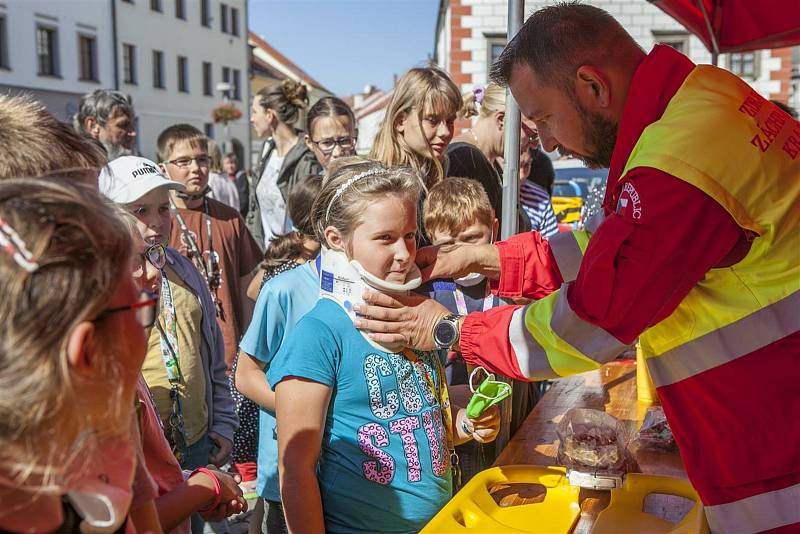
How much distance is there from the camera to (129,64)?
31219mm

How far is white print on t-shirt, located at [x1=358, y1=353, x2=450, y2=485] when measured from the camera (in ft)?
6.54

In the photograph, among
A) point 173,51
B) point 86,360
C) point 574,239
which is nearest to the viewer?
point 86,360

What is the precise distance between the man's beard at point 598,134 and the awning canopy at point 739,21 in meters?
2.18

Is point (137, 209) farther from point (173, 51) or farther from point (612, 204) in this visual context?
point (173, 51)

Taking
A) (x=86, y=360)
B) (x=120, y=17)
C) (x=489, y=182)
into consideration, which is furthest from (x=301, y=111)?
(x=120, y=17)

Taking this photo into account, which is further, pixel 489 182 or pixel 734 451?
pixel 489 182

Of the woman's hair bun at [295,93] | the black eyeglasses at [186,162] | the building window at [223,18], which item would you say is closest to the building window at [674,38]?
the woman's hair bun at [295,93]

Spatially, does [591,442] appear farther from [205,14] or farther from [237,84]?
[237,84]

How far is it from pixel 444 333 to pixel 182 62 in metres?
36.4

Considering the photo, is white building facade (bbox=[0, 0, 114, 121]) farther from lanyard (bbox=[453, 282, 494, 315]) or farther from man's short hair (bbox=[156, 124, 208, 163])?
lanyard (bbox=[453, 282, 494, 315])

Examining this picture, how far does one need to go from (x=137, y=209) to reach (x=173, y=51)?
113 feet

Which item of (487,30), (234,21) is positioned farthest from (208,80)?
(487,30)

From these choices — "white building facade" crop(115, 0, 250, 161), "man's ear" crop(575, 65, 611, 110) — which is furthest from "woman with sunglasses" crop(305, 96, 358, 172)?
"white building facade" crop(115, 0, 250, 161)

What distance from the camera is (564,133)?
6.45 feet
